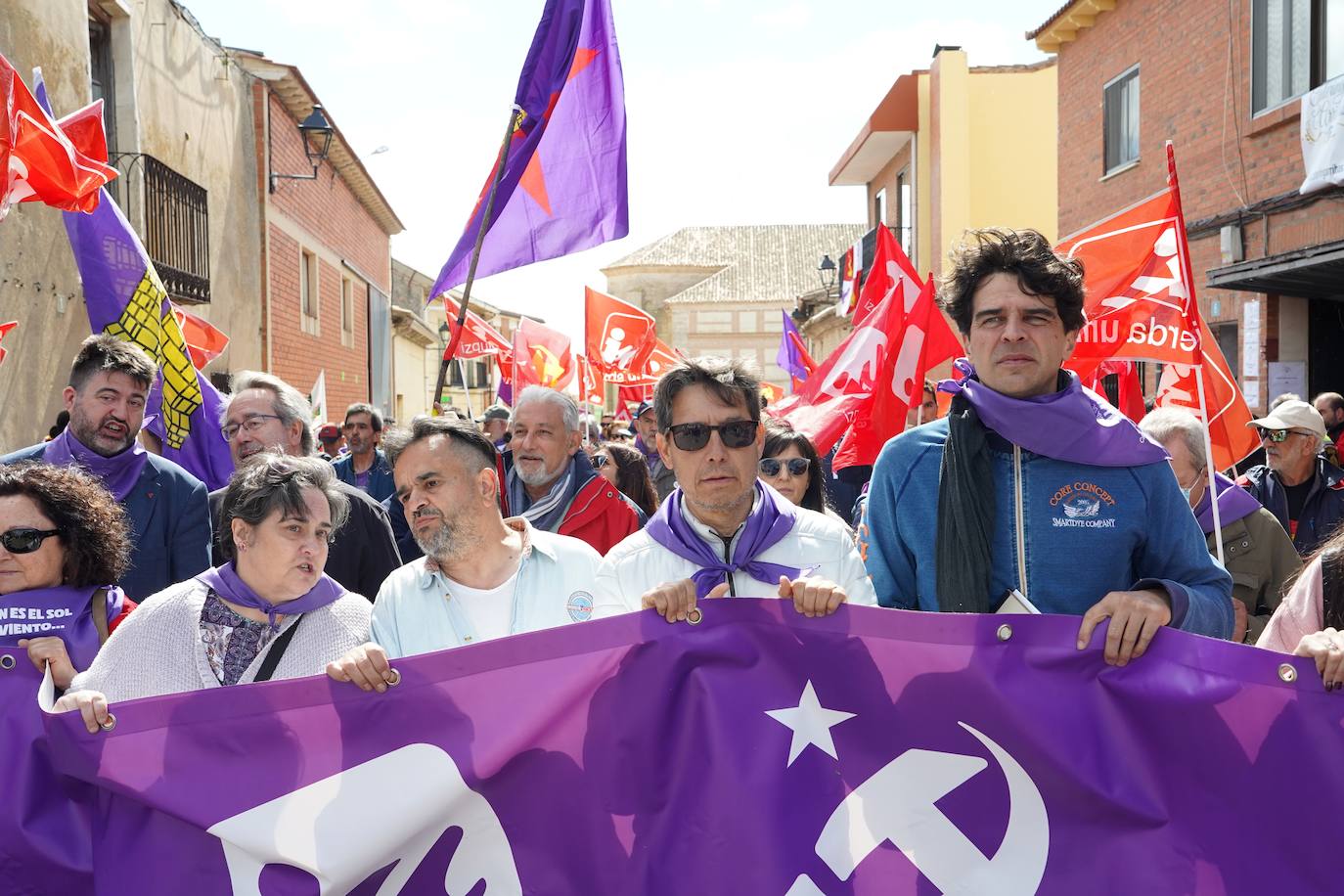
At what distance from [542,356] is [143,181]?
19.7 feet

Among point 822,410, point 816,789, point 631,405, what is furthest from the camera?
point 631,405

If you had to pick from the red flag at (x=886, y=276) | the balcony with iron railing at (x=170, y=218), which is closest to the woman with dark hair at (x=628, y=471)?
the red flag at (x=886, y=276)

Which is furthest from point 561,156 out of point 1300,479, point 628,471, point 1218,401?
point 1300,479

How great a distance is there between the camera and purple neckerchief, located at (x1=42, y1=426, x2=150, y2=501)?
456 centimetres

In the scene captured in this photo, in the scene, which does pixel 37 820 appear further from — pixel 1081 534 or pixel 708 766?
pixel 1081 534

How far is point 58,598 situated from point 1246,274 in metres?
11.0

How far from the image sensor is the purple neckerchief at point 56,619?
3.31 m

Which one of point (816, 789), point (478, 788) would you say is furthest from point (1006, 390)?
point (478, 788)

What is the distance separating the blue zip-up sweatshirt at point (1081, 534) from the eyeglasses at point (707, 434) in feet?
1.57

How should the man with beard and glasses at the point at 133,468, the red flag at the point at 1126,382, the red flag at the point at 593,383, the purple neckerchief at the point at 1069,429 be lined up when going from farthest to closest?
1. the red flag at the point at 593,383
2. the red flag at the point at 1126,382
3. the man with beard and glasses at the point at 133,468
4. the purple neckerchief at the point at 1069,429

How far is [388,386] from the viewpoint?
31.9 m

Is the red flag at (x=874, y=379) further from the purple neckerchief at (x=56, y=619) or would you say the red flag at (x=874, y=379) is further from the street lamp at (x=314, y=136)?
the street lamp at (x=314, y=136)

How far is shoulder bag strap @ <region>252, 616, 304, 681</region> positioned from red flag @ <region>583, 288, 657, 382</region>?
43.9 ft

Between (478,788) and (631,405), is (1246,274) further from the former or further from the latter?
(631,405)
